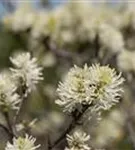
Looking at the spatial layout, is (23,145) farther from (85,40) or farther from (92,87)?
(85,40)

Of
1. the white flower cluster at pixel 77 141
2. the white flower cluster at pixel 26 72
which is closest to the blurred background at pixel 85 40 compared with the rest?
the white flower cluster at pixel 26 72

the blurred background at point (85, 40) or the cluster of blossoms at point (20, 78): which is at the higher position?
the blurred background at point (85, 40)

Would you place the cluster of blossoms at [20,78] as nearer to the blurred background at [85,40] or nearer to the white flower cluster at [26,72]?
the white flower cluster at [26,72]

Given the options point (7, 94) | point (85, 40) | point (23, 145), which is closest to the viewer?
point (23, 145)

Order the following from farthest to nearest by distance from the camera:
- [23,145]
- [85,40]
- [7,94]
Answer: [85,40] < [7,94] < [23,145]

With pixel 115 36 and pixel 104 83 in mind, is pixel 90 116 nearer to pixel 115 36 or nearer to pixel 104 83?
pixel 104 83

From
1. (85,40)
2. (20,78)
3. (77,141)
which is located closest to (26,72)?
(20,78)
